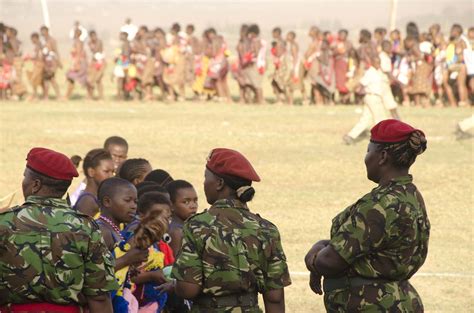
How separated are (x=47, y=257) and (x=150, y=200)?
194 cm

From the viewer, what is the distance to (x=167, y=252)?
702 cm

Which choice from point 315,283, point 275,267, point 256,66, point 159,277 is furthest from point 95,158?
point 256,66

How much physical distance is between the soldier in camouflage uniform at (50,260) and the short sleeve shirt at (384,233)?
3.63ft

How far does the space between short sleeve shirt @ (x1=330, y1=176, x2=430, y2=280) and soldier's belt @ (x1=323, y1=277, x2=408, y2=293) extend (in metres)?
0.03

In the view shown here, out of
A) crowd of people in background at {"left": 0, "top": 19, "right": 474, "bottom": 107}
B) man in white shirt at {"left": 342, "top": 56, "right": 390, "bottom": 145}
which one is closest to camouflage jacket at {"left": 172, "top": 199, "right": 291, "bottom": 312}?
man in white shirt at {"left": 342, "top": 56, "right": 390, "bottom": 145}

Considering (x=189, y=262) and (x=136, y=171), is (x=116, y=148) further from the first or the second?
(x=189, y=262)

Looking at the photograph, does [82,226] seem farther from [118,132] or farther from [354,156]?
[118,132]

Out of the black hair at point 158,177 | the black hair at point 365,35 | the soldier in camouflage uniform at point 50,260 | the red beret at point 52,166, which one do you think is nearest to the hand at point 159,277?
the soldier in camouflage uniform at point 50,260

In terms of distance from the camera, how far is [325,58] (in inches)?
1079

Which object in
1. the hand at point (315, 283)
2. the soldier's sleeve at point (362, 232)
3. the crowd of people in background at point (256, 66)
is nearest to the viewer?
the soldier's sleeve at point (362, 232)

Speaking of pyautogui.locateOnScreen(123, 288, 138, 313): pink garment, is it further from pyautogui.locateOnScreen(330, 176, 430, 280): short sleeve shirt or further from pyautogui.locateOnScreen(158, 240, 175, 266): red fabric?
pyautogui.locateOnScreen(330, 176, 430, 280): short sleeve shirt

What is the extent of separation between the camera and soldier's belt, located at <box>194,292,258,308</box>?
553cm

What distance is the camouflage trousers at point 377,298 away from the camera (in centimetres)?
558

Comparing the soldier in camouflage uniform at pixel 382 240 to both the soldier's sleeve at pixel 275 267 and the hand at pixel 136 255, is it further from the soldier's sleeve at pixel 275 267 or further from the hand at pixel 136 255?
the hand at pixel 136 255
